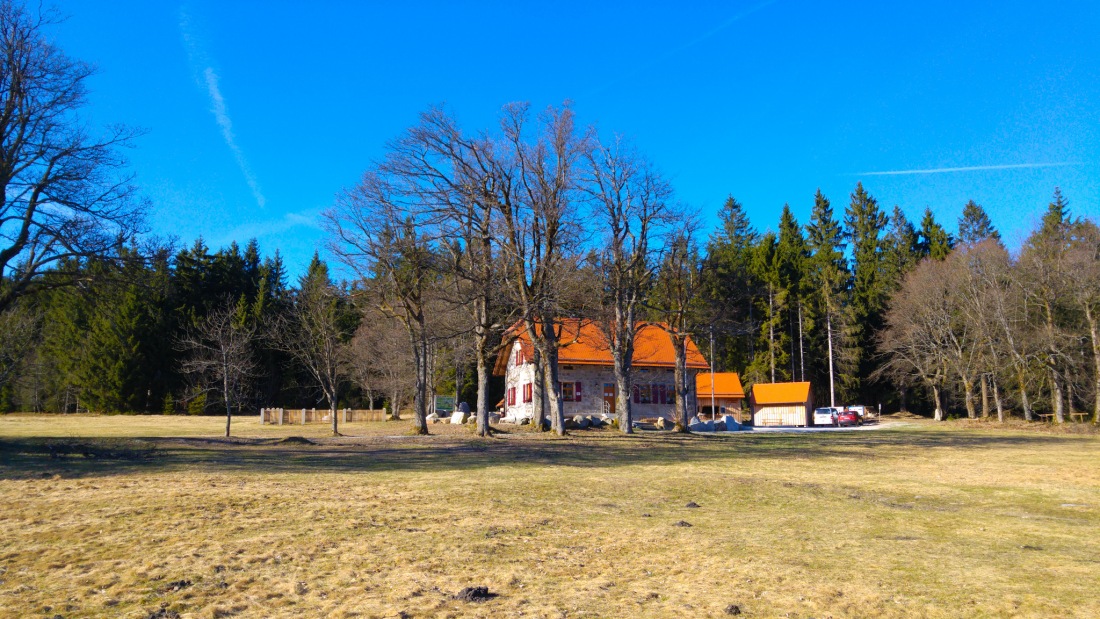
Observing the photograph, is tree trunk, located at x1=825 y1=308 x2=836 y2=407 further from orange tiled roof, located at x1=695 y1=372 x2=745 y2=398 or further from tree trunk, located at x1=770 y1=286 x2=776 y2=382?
orange tiled roof, located at x1=695 y1=372 x2=745 y2=398

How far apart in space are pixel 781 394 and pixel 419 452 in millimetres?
41509

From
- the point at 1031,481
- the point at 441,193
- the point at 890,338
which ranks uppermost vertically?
the point at 441,193

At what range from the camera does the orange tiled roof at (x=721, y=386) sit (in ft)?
197

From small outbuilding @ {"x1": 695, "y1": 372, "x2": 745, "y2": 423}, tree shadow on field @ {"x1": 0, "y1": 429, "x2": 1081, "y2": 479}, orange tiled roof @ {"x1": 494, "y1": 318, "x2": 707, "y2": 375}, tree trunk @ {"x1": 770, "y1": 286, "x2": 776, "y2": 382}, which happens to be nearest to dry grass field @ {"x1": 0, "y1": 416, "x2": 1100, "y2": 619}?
tree shadow on field @ {"x1": 0, "y1": 429, "x2": 1081, "y2": 479}

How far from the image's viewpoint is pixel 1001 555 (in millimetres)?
7535

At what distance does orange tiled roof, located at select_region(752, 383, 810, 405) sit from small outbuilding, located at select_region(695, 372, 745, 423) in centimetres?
309

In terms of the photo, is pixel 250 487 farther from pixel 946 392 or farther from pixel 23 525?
pixel 946 392

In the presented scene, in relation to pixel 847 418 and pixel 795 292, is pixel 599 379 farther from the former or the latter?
pixel 795 292

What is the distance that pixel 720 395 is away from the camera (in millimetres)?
60531

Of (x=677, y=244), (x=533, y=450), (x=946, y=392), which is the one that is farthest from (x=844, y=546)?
(x=946, y=392)

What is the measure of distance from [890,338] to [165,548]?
55921mm

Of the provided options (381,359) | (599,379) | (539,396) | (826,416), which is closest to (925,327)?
(826,416)

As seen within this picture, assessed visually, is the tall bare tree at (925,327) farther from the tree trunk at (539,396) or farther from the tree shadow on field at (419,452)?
the tree trunk at (539,396)

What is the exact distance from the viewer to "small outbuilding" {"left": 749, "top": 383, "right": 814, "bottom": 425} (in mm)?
53406
